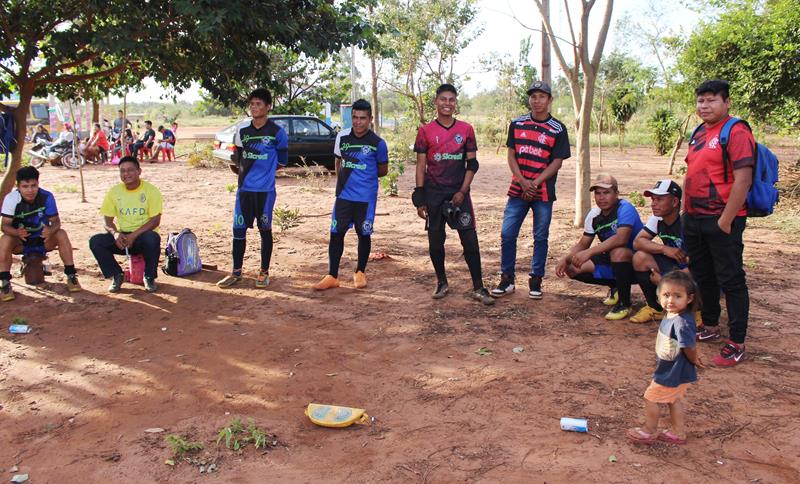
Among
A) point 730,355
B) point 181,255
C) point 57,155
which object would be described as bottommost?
point 730,355

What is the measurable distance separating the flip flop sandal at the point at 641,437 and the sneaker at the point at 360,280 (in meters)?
3.20

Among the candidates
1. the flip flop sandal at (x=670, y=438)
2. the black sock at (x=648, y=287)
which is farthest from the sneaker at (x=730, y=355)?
the flip flop sandal at (x=670, y=438)

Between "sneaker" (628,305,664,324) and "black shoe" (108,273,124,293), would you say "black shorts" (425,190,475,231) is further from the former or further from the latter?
"black shoe" (108,273,124,293)

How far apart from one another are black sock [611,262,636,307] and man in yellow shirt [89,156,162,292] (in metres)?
3.95

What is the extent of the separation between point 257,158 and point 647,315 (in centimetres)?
353

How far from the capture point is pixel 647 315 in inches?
197

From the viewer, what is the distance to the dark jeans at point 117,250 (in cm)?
588

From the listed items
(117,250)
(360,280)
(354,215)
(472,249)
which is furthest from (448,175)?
(117,250)

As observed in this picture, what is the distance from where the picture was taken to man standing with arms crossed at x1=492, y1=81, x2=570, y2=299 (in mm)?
5426

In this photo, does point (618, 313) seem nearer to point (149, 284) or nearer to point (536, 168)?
point (536, 168)

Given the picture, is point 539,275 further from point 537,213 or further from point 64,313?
point 64,313

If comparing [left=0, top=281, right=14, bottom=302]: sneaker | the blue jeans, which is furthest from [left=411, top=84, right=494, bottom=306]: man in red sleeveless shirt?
[left=0, top=281, right=14, bottom=302]: sneaker

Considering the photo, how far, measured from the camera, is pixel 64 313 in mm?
5410

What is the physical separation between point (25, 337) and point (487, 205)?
7343 mm
